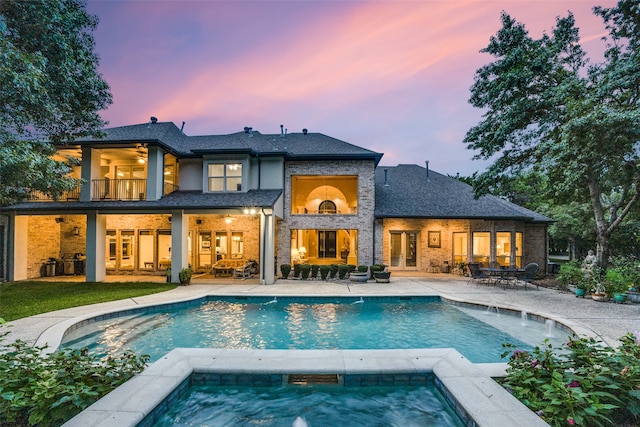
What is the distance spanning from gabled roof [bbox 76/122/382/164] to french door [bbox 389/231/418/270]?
482 centimetres

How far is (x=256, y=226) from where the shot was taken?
16.6m

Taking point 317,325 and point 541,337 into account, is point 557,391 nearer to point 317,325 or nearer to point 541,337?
point 541,337

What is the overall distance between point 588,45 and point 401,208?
9.82m

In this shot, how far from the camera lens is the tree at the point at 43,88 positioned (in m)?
7.99

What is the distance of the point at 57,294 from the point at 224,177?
7708 millimetres

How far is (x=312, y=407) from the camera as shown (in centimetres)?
425

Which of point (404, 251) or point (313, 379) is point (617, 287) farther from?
point (313, 379)

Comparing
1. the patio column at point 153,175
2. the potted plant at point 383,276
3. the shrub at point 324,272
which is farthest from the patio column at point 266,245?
the patio column at point 153,175

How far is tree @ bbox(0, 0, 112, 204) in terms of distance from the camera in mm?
7988

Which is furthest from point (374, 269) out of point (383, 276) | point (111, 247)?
point (111, 247)

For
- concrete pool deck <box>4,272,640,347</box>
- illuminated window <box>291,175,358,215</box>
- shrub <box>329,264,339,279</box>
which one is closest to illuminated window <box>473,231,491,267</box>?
concrete pool deck <box>4,272,640,347</box>

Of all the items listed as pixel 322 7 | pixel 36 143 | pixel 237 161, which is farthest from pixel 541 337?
pixel 36 143

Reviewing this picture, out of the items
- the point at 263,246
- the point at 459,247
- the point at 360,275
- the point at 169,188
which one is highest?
the point at 169,188

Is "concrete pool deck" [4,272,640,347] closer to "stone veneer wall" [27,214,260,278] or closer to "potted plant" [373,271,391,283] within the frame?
"potted plant" [373,271,391,283]
